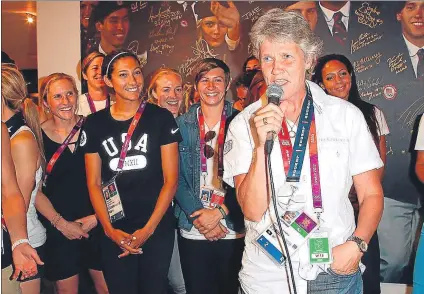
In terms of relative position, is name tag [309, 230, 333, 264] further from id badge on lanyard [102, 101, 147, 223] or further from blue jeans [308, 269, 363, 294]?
id badge on lanyard [102, 101, 147, 223]

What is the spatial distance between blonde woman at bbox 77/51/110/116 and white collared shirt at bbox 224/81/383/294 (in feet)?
8.69

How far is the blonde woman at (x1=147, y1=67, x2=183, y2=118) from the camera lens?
3.59m

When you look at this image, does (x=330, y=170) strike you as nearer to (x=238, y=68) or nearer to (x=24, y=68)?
(x=238, y=68)

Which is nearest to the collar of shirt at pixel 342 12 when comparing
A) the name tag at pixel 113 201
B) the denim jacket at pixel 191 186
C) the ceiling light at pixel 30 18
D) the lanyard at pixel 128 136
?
the denim jacket at pixel 191 186

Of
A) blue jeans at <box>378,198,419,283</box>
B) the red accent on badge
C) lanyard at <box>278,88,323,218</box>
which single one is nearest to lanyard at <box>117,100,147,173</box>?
lanyard at <box>278,88,323,218</box>

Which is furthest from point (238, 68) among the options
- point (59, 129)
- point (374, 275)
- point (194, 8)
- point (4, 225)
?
point (4, 225)

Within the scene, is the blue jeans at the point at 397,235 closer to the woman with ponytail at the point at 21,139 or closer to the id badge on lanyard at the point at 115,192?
the id badge on lanyard at the point at 115,192

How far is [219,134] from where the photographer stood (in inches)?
121

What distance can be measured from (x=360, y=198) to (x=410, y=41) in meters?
2.87

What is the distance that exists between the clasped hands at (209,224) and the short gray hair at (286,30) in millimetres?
1437

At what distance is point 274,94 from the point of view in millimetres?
1496

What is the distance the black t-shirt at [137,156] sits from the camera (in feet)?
8.87

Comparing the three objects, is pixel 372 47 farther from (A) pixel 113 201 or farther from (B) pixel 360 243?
(B) pixel 360 243

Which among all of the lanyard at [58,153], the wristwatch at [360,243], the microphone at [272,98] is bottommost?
the wristwatch at [360,243]
